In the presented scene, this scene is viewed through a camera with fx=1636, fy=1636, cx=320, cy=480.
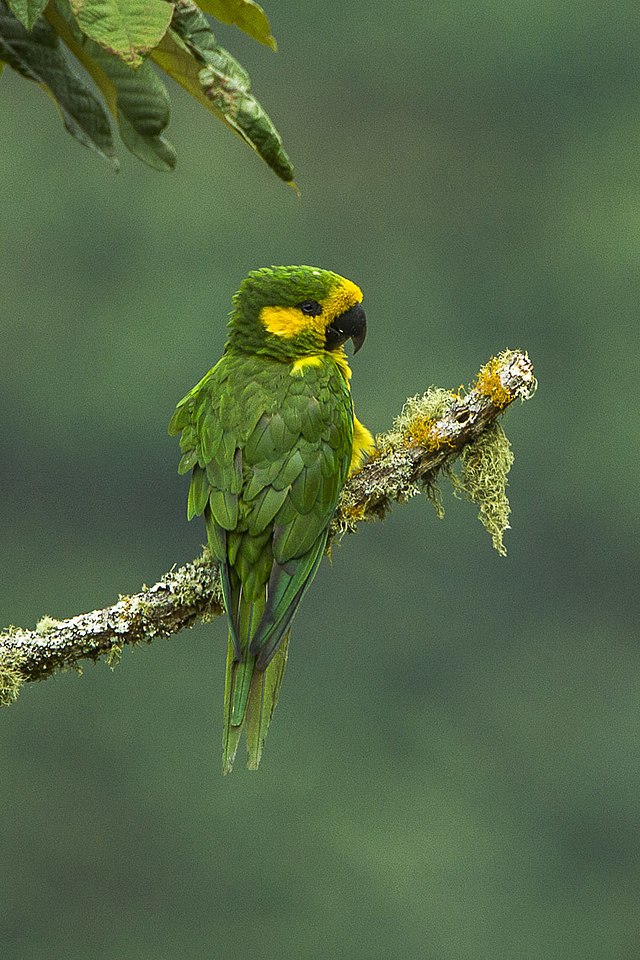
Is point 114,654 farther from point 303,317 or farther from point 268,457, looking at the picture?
point 303,317

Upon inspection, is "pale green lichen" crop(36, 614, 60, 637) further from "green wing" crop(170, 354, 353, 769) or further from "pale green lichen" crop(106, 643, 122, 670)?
"green wing" crop(170, 354, 353, 769)

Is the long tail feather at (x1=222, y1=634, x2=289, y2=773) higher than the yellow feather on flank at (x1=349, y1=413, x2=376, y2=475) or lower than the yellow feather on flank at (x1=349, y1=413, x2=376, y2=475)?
lower

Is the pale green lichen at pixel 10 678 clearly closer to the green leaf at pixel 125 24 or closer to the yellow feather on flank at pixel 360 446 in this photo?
the yellow feather on flank at pixel 360 446

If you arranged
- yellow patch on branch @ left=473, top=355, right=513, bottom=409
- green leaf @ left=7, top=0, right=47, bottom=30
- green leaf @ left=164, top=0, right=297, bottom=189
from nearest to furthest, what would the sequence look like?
1. green leaf @ left=7, top=0, right=47, bottom=30
2. green leaf @ left=164, top=0, right=297, bottom=189
3. yellow patch on branch @ left=473, top=355, right=513, bottom=409

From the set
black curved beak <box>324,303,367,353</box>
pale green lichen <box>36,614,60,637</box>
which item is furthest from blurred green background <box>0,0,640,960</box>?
pale green lichen <box>36,614,60,637</box>

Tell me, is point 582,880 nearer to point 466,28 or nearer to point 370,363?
point 370,363

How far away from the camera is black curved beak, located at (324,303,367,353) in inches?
106

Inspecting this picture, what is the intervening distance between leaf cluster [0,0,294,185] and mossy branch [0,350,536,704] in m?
0.63

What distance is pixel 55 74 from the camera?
1.64 m

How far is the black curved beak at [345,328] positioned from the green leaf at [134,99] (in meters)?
1.08

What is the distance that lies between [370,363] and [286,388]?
1288cm

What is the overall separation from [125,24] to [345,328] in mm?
1411

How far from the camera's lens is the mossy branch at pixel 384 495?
6.66ft

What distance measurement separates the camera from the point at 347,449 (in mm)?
2459
